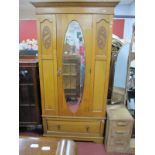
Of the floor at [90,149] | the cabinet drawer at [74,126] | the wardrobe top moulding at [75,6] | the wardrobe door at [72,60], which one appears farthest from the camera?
the cabinet drawer at [74,126]

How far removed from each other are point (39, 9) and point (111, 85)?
159cm

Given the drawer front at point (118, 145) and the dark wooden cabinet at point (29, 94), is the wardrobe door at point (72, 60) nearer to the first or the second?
the dark wooden cabinet at point (29, 94)

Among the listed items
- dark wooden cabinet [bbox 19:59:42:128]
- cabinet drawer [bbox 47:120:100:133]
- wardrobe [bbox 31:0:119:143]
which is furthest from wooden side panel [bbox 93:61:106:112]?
dark wooden cabinet [bbox 19:59:42:128]

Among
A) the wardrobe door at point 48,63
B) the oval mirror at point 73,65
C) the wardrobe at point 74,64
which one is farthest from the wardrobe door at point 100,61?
the wardrobe door at point 48,63

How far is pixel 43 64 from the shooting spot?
94.6 inches

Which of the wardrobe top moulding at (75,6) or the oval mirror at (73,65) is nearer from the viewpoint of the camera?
the wardrobe top moulding at (75,6)

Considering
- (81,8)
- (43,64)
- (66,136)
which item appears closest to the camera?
(81,8)

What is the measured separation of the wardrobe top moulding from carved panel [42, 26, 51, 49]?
0.20 metres

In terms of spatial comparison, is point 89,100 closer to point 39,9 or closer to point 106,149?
point 106,149

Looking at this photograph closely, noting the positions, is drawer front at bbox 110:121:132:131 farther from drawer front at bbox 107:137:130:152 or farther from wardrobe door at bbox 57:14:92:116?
wardrobe door at bbox 57:14:92:116

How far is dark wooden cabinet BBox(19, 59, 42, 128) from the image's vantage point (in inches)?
101

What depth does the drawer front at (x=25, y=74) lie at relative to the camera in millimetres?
2574
